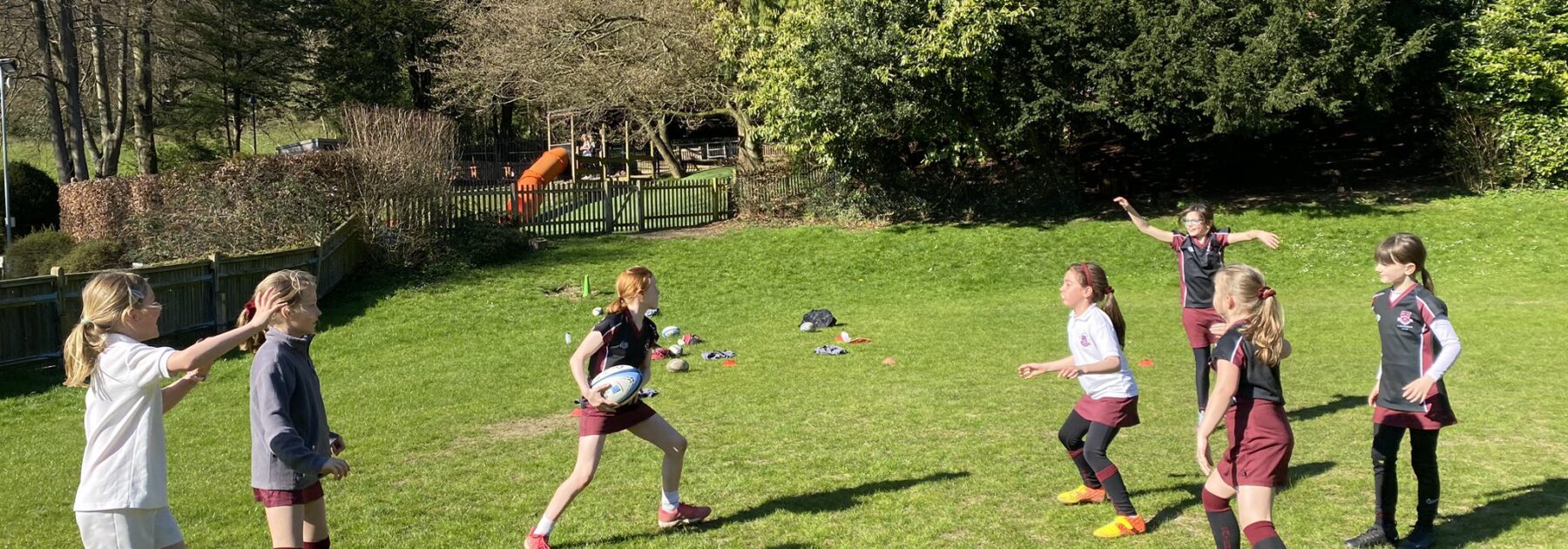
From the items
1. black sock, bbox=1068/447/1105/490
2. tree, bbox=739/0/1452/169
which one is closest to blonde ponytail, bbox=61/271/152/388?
black sock, bbox=1068/447/1105/490

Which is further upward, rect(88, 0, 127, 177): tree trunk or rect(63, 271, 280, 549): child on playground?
rect(88, 0, 127, 177): tree trunk

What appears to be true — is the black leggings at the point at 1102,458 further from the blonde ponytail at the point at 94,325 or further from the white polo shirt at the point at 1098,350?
the blonde ponytail at the point at 94,325

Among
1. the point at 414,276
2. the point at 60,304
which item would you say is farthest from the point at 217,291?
the point at 414,276

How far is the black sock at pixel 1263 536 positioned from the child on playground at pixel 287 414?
147 inches

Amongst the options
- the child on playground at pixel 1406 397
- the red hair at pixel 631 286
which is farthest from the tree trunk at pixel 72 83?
the child on playground at pixel 1406 397

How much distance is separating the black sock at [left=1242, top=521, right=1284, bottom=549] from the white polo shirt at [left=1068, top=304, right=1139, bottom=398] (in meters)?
1.19

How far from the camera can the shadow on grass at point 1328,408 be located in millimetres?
8625

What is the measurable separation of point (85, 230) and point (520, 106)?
23.5 metres

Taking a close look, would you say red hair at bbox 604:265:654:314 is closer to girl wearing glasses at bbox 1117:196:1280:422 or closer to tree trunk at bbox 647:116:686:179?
girl wearing glasses at bbox 1117:196:1280:422

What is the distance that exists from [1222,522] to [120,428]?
4553 millimetres

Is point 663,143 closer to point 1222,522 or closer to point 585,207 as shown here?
point 585,207

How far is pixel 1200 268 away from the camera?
787 cm

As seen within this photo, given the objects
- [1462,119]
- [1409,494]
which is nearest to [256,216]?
[1409,494]

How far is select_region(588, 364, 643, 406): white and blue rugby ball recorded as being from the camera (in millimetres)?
5289
